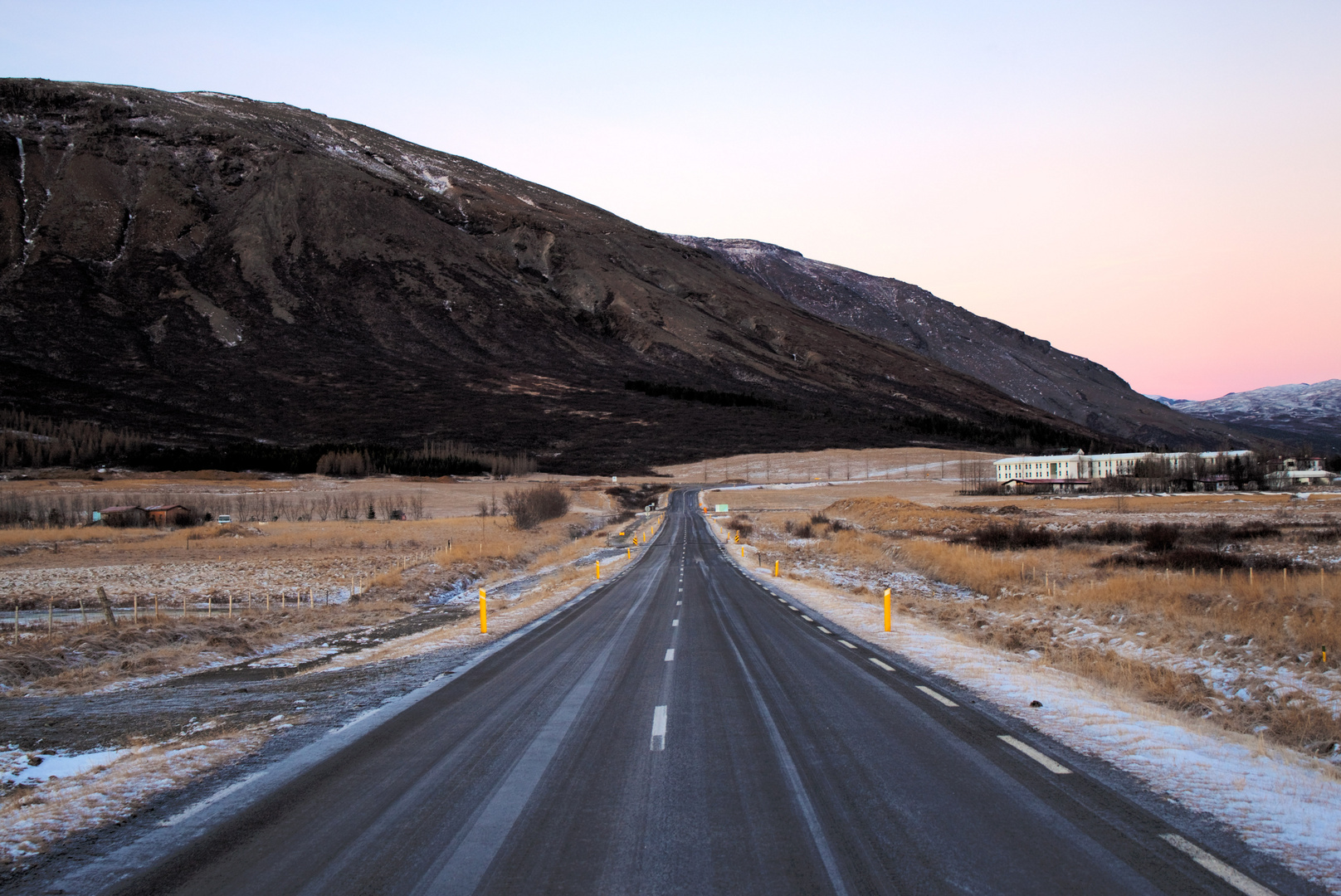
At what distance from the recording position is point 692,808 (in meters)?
6.77

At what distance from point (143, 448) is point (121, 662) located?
130317mm

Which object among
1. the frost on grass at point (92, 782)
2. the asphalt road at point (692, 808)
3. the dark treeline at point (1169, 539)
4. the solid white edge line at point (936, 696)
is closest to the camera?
the asphalt road at point (692, 808)

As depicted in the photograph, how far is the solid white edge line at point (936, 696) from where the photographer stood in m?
10.6

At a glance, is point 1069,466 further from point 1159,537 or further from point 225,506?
point 225,506

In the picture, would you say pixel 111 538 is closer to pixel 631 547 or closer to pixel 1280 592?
pixel 631 547

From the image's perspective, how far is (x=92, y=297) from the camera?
19475 cm

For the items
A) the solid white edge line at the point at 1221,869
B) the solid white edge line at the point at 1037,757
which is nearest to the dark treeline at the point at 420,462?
the solid white edge line at the point at 1037,757

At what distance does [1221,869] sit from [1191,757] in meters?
2.87

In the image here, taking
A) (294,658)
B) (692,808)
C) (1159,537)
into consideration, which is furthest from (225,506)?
(692,808)

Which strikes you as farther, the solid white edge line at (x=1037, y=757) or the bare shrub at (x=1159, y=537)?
the bare shrub at (x=1159, y=537)

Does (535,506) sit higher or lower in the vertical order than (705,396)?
lower

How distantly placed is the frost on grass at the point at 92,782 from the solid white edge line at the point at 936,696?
26.5 feet

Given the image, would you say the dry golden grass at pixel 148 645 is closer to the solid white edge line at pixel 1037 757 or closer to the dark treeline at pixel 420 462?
the solid white edge line at pixel 1037 757

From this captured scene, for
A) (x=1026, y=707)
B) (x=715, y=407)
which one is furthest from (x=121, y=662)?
(x=715, y=407)
